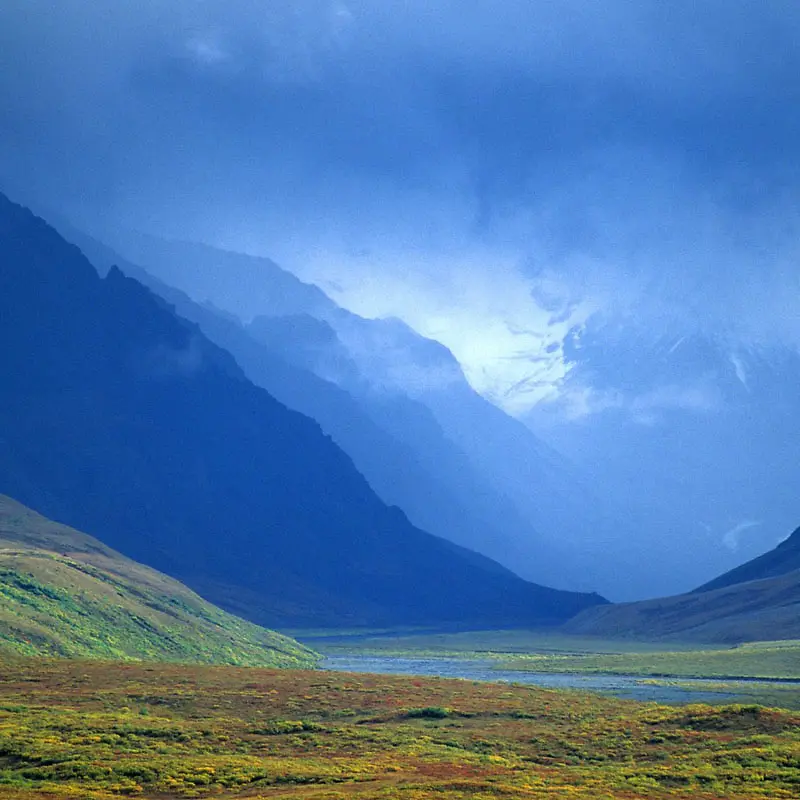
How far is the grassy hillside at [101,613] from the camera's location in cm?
11081

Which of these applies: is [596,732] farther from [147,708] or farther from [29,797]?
[29,797]

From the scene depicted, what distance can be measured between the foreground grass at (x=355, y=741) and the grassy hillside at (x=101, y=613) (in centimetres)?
1873

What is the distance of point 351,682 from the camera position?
310 ft

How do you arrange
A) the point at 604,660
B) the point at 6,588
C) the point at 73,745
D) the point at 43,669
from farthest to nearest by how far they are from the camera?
the point at 604,660 < the point at 6,588 < the point at 43,669 < the point at 73,745

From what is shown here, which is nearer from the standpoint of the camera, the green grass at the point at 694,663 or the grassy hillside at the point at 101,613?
the grassy hillside at the point at 101,613

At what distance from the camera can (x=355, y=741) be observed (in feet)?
211

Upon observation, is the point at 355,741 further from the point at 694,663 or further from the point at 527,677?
the point at 694,663

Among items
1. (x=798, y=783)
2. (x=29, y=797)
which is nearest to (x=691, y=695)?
(x=798, y=783)

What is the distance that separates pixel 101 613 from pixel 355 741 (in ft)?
235

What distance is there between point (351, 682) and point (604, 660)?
87.1 metres

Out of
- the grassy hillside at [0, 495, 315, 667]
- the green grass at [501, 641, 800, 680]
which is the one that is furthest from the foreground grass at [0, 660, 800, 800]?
the green grass at [501, 641, 800, 680]

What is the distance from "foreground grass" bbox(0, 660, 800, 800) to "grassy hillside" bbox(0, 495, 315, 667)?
1873 centimetres

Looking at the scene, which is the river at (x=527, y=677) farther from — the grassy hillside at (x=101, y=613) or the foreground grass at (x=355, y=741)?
the foreground grass at (x=355, y=741)

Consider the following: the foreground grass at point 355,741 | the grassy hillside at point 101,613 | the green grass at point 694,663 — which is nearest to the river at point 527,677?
the green grass at point 694,663
